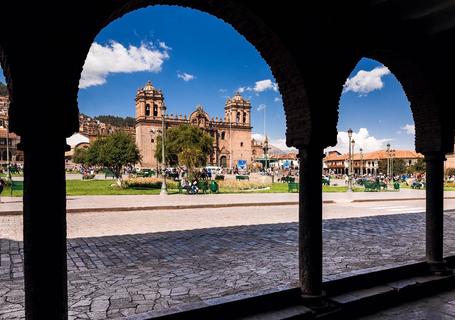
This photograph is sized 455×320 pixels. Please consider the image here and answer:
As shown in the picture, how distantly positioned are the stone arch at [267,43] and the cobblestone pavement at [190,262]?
247 centimetres

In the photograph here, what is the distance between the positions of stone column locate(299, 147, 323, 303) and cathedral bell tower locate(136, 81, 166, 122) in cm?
8200

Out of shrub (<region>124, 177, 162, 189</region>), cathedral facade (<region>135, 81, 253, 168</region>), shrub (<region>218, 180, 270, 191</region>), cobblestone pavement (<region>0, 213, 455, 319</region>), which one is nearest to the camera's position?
cobblestone pavement (<region>0, 213, 455, 319</region>)

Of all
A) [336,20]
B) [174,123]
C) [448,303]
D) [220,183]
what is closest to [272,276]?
[448,303]

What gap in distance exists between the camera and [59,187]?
128 inches

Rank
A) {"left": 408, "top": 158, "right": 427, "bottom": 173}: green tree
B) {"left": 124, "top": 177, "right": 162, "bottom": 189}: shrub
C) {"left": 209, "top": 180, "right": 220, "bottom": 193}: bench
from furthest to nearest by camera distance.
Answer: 1. {"left": 408, "top": 158, "right": 427, "bottom": 173}: green tree
2. {"left": 124, "top": 177, "right": 162, "bottom": 189}: shrub
3. {"left": 209, "top": 180, "right": 220, "bottom": 193}: bench

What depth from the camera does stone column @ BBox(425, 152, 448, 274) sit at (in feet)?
19.9

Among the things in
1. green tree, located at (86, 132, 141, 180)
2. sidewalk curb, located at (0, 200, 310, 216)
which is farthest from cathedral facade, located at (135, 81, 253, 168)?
sidewalk curb, located at (0, 200, 310, 216)

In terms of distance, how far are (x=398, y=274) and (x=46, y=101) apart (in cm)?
548

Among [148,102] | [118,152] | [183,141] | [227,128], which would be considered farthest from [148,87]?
[118,152]

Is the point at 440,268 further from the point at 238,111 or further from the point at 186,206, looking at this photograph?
the point at 238,111

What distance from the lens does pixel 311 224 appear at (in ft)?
15.0

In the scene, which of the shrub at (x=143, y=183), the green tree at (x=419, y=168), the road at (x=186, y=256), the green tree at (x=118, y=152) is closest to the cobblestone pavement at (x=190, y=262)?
the road at (x=186, y=256)

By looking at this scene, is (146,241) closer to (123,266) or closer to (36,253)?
(123,266)

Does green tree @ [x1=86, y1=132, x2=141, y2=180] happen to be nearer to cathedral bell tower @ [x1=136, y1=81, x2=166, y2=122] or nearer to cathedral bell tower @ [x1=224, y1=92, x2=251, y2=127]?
cathedral bell tower @ [x1=136, y1=81, x2=166, y2=122]
